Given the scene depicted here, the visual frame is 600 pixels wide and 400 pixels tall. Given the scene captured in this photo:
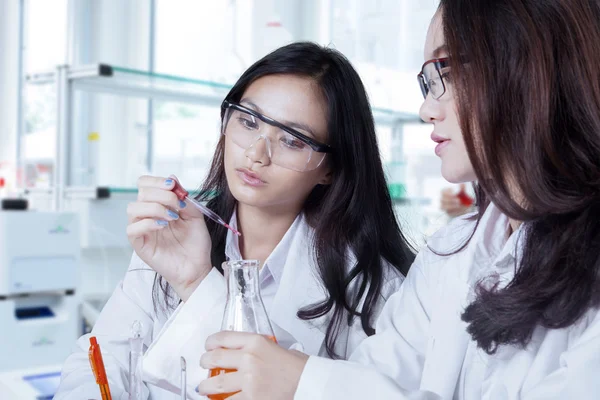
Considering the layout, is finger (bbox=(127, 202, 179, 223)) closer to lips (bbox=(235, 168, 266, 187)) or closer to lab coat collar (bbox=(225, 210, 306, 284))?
lips (bbox=(235, 168, 266, 187))

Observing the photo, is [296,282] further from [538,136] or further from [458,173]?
[538,136]

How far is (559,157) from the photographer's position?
100cm

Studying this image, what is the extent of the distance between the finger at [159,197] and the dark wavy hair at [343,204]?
0.31 meters

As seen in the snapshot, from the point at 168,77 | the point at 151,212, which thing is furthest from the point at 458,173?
the point at 168,77

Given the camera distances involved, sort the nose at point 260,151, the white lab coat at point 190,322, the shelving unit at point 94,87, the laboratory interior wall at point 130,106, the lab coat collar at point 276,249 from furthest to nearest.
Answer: the laboratory interior wall at point 130,106, the shelving unit at point 94,87, the lab coat collar at point 276,249, the nose at point 260,151, the white lab coat at point 190,322

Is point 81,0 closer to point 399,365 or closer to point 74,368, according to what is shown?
point 74,368

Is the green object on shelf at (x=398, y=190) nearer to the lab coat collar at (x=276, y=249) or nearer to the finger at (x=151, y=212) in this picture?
the lab coat collar at (x=276, y=249)

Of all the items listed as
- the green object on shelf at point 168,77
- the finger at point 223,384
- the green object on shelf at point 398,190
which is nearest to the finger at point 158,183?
the finger at point 223,384

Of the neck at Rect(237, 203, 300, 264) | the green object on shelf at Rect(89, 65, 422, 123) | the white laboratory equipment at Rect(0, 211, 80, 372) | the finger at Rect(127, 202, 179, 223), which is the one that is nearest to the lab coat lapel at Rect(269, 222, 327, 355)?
the neck at Rect(237, 203, 300, 264)

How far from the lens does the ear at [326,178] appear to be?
1.75m

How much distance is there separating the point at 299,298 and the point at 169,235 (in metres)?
0.36

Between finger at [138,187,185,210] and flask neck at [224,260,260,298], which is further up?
finger at [138,187,185,210]

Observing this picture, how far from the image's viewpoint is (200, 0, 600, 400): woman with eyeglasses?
95 cm

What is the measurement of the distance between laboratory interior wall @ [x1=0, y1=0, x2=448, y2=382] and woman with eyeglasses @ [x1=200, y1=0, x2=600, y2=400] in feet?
7.87
